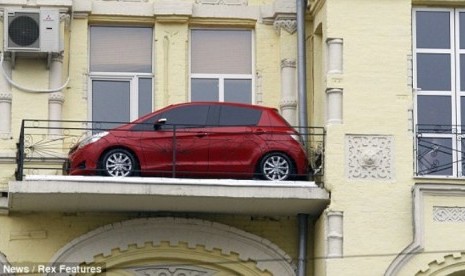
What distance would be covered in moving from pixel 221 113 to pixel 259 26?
2040 millimetres

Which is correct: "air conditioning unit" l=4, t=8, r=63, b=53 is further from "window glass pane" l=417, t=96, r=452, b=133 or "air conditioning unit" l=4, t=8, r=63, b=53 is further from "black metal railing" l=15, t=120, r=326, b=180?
"window glass pane" l=417, t=96, r=452, b=133

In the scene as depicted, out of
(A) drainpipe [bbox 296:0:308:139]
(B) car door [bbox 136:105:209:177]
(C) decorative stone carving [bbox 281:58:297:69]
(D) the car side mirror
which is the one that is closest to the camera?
(B) car door [bbox 136:105:209:177]

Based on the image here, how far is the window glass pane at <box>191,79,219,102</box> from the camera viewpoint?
2906cm

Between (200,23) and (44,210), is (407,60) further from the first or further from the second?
(44,210)

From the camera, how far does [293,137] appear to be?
27.7 metres

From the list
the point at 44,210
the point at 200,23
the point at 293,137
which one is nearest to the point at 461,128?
the point at 293,137

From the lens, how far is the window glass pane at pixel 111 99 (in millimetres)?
28875

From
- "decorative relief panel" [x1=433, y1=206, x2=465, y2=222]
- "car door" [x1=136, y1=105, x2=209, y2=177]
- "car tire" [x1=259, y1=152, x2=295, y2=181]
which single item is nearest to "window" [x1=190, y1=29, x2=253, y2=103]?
"car door" [x1=136, y1=105, x2=209, y2=177]

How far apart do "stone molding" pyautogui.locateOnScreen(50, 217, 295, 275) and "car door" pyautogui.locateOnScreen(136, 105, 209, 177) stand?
97 centimetres

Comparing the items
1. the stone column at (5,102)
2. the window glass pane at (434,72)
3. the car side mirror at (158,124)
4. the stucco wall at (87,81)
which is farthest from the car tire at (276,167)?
the stone column at (5,102)

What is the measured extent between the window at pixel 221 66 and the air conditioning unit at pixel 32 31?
86.1 inches

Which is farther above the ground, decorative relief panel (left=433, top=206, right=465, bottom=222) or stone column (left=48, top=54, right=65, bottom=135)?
stone column (left=48, top=54, right=65, bottom=135)

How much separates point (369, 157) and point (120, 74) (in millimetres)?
4205

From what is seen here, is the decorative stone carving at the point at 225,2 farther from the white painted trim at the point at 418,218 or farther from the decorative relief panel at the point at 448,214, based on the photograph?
the decorative relief panel at the point at 448,214
